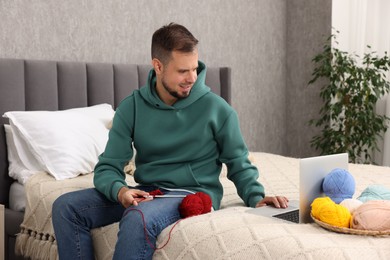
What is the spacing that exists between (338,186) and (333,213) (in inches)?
5.9

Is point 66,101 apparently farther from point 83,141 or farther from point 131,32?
point 131,32

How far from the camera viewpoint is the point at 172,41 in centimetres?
194

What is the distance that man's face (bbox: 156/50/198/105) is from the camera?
1928 mm

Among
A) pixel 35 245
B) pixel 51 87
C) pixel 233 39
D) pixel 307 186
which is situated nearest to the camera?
pixel 307 186

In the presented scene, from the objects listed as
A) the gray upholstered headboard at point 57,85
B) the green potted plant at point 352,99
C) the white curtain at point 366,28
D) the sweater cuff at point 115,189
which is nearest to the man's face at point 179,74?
the sweater cuff at point 115,189

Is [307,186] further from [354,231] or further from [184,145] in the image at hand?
[184,145]

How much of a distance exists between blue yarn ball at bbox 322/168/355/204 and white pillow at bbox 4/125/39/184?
1.38 meters

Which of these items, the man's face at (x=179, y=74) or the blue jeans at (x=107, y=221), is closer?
the blue jeans at (x=107, y=221)

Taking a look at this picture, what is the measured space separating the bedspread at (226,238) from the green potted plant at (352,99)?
6.09 ft

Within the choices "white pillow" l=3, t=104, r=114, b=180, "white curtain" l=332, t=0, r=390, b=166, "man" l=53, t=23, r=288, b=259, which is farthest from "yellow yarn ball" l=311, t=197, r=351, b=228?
"white curtain" l=332, t=0, r=390, b=166

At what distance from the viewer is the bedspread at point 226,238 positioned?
1450mm

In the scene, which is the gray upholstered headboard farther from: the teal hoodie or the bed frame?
the teal hoodie

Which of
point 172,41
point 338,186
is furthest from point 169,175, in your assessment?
point 338,186

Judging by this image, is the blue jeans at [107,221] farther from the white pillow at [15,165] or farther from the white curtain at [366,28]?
the white curtain at [366,28]
